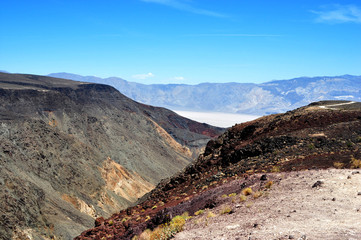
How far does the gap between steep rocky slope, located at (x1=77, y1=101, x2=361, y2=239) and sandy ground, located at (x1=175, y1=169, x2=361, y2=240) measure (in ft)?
5.41

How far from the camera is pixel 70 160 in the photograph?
52.0m

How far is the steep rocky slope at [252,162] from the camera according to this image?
14.1 m

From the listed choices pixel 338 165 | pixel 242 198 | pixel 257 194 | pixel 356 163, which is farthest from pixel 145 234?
pixel 356 163

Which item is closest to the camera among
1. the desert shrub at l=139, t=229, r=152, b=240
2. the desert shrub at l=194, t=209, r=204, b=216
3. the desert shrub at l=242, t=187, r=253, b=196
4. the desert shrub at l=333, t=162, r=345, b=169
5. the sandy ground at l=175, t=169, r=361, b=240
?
the sandy ground at l=175, t=169, r=361, b=240

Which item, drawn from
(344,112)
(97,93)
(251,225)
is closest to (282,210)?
(251,225)

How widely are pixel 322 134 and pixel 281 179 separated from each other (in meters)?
8.93

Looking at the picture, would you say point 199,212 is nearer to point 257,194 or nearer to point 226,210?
point 226,210

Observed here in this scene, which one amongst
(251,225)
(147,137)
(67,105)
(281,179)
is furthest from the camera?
(147,137)

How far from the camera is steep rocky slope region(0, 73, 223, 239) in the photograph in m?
30.2

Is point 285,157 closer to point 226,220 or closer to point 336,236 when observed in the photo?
point 226,220

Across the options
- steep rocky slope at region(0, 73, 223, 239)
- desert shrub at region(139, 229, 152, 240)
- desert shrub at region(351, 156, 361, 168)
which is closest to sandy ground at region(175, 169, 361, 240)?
desert shrub at region(351, 156, 361, 168)

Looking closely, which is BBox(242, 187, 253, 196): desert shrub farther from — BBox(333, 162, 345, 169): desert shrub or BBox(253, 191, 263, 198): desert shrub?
BBox(333, 162, 345, 169): desert shrub

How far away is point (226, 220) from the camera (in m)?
10.1

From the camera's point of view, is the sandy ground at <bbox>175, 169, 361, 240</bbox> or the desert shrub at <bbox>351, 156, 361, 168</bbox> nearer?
the sandy ground at <bbox>175, 169, 361, 240</bbox>
